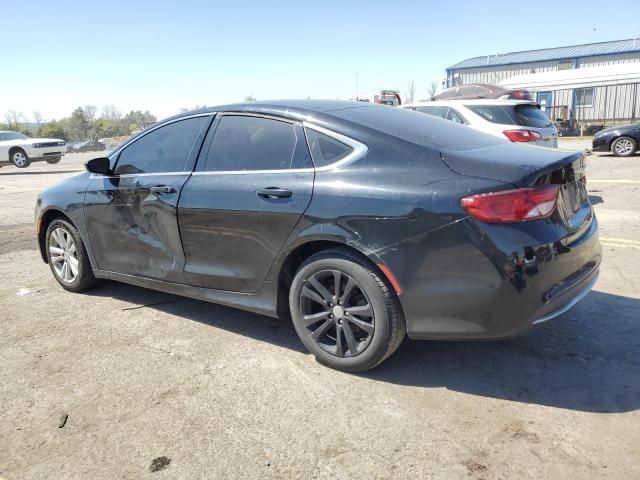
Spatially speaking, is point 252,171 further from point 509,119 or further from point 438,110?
point 438,110

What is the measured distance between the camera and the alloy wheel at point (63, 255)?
4.84 metres

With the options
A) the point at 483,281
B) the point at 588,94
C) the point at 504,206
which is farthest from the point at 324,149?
the point at 588,94

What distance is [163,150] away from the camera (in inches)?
163

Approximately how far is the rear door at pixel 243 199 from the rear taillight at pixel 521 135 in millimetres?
5121

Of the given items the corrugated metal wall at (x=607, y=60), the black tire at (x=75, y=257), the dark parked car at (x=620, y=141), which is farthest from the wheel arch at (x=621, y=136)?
the corrugated metal wall at (x=607, y=60)

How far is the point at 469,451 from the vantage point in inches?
96.1

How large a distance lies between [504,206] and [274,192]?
1368mm

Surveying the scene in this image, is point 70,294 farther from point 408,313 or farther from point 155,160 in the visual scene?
point 408,313

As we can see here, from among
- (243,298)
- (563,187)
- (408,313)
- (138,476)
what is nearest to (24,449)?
(138,476)

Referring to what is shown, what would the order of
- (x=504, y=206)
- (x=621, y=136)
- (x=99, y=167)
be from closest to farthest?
(x=504, y=206) < (x=99, y=167) < (x=621, y=136)

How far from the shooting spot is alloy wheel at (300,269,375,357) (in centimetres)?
309

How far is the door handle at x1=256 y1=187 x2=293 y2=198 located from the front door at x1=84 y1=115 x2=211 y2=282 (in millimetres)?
773

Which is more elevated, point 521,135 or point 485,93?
point 485,93

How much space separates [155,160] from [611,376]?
3.45 metres
